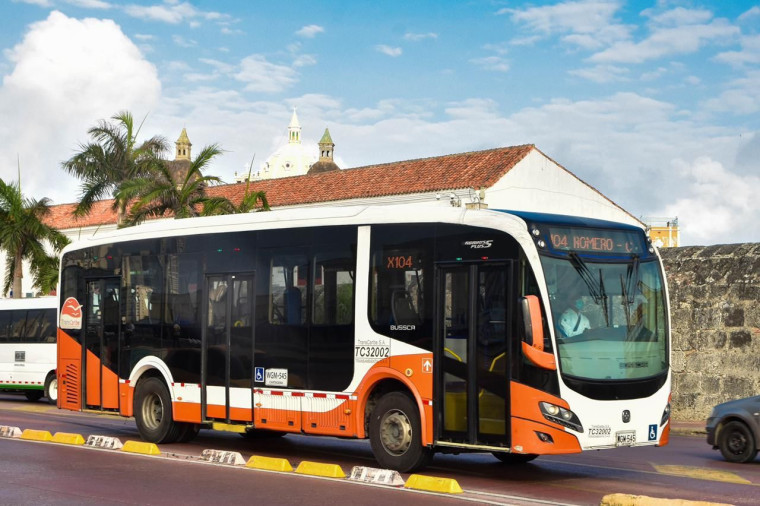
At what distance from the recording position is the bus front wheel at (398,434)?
12586 millimetres

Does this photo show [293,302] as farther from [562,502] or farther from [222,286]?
[562,502]

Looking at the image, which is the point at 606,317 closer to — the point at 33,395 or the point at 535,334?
the point at 535,334

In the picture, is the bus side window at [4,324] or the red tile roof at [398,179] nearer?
the bus side window at [4,324]

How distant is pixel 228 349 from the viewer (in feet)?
50.0

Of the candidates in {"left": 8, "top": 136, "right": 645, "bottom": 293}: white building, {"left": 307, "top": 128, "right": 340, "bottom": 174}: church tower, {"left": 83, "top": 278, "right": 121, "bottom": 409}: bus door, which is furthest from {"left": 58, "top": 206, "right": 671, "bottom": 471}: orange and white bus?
{"left": 307, "top": 128, "right": 340, "bottom": 174}: church tower

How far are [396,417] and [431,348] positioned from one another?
99 centimetres

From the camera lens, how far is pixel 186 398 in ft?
52.1

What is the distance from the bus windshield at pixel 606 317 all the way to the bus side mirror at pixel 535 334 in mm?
159

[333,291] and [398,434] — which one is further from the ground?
[333,291]

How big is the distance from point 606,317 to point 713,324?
33.5 feet

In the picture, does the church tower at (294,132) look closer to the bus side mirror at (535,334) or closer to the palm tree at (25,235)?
the palm tree at (25,235)

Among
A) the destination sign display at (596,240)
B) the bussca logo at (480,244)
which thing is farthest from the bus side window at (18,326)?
the destination sign display at (596,240)

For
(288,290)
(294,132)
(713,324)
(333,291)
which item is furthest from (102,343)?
(294,132)

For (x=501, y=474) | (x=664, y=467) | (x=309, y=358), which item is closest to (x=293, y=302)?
(x=309, y=358)
